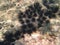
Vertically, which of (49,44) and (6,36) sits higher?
(6,36)

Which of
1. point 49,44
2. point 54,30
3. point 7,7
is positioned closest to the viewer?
point 49,44

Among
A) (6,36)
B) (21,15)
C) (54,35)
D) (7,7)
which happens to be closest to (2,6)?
(7,7)

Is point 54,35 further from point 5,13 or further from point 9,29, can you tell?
point 5,13

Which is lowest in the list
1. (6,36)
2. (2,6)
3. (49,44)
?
(49,44)

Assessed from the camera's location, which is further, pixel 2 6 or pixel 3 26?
pixel 2 6

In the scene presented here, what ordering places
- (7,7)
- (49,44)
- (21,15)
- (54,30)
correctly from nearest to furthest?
(49,44) < (54,30) < (21,15) < (7,7)

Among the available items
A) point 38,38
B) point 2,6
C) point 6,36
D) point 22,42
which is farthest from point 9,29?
point 2,6

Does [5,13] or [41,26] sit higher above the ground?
[5,13]

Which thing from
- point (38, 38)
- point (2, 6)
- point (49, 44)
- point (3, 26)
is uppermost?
point (2, 6)

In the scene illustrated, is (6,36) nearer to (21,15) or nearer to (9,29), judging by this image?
(9,29)
